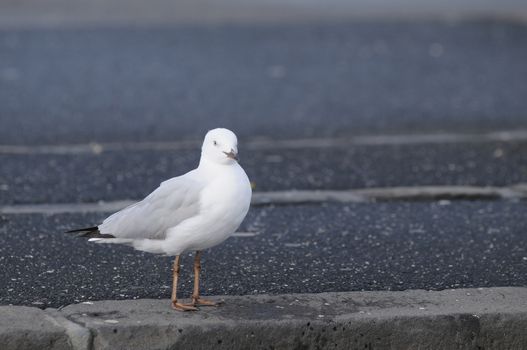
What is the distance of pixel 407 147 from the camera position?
7.38m

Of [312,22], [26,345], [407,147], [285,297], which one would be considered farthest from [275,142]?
[312,22]

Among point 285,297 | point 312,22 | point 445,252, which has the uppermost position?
point 312,22

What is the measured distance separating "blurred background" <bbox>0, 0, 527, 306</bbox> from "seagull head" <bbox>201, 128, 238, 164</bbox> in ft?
2.11

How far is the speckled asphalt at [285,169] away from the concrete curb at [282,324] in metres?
2.15

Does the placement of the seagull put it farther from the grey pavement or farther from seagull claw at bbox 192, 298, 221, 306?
the grey pavement

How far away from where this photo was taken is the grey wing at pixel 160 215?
3.93m

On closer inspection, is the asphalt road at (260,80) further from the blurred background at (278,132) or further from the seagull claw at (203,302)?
the seagull claw at (203,302)

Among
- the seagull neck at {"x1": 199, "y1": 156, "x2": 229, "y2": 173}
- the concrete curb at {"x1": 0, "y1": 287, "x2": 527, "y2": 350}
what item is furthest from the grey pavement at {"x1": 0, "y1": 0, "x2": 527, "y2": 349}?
the seagull neck at {"x1": 199, "y1": 156, "x2": 229, "y2": 173}

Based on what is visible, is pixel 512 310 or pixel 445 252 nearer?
pixel 512 310

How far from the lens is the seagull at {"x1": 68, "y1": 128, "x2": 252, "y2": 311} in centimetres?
385

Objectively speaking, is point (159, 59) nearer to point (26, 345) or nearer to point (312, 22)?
point (312, 22)

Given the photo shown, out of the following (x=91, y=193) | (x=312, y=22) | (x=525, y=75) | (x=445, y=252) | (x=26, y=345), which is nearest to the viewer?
(x=26, y=345)

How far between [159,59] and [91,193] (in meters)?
5.27

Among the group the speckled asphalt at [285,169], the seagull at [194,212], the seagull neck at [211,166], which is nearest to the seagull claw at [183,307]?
the seagull at [194,212]
